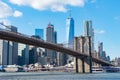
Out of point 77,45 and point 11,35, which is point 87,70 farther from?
point 11,35

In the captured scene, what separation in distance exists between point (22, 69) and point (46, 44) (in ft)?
277

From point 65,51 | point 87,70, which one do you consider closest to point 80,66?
point 87,70

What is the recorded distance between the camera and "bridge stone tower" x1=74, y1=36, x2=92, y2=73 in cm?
9062

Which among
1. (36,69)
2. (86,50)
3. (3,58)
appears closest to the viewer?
(86,50)

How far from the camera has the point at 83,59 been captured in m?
91.3

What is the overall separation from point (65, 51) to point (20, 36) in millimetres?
21898

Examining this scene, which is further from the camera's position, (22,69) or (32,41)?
(22,69)

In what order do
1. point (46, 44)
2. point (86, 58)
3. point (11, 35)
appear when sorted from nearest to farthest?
1. point (11, 35)
2. point (46, 44)
3. point (86, 58)

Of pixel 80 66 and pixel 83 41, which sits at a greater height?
pixel 83 41

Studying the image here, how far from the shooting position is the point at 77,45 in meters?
102

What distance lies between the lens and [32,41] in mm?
61594

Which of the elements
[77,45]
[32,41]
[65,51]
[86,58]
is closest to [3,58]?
[77,45]

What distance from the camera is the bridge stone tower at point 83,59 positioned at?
90.6 metres

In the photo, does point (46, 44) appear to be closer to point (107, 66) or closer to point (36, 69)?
point (107, 66)
